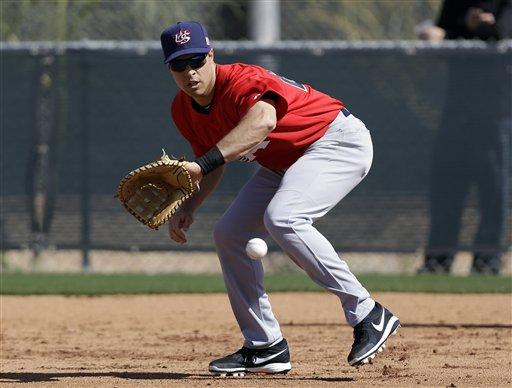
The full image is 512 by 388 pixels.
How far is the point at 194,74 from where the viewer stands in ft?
16.5

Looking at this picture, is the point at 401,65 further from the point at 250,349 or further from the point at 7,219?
the point at 250,349

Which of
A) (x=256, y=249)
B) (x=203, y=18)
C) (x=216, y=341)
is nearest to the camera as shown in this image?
(x=256, y=249)

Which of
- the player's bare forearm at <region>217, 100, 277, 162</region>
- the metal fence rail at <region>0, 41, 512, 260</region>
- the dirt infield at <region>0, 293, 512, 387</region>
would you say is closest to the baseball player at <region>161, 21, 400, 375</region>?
the player's bare forearm at <region>217, 100, 277, 162</region>

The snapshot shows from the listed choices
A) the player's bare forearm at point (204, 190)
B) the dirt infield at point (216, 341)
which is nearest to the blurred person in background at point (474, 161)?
the dirt infield at point (216, 341)

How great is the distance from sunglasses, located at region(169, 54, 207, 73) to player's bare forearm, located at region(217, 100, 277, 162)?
33cm

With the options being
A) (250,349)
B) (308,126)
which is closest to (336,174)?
(308,126)

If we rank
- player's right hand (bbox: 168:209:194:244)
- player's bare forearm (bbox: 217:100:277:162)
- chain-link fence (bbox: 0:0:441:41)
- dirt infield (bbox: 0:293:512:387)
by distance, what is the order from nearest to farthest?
player's bare forearm (bbox: 217:100:277:162)
dirt infield (bbox: 0:293:512:387)
player's right hand (bbox: 168:209:194:244)
chain-link fence (bbox: 0:0:441:41)

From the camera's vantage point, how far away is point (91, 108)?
10000 mm

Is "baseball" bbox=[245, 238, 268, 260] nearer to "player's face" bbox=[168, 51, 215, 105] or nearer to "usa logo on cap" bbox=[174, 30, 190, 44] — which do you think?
"player's face" bbox=[168, 51, 215, 105]

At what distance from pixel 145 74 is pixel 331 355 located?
14.7 feet

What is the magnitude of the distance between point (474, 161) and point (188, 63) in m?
5.26

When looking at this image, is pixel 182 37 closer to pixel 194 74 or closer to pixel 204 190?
pixel 194 74

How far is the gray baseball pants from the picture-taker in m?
5.09

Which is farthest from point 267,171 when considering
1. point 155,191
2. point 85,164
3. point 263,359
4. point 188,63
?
point 85,164
